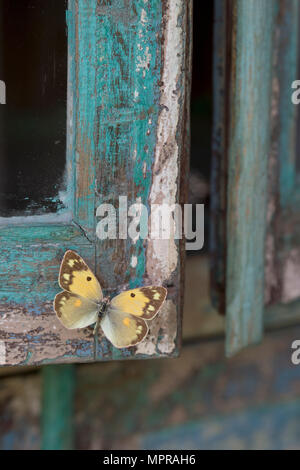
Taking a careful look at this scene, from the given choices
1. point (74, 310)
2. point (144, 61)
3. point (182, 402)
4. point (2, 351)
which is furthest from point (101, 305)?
point (182, 402)

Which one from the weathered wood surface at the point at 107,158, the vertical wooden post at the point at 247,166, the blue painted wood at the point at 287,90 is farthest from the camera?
the blue painted wood at the point at 287,90

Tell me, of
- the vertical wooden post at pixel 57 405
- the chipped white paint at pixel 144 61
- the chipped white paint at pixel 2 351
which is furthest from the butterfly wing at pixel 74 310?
the vertical wooden post at pixel 57 405

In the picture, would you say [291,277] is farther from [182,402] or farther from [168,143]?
[168,143]

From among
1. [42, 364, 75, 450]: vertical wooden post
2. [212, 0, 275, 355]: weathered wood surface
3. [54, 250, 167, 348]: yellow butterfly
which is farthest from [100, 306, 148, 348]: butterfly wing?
[42, 364, 75, 450]: vertical wooden post

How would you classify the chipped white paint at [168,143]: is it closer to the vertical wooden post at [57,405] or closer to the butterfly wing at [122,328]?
the butterfly wing at [122,328]
